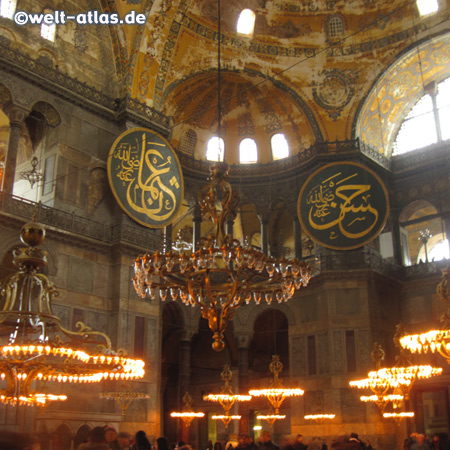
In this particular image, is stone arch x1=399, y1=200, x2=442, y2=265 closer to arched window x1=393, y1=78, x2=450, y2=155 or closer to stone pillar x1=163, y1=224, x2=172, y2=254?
arched window x1=393, y1=78, x2=450, y2=155

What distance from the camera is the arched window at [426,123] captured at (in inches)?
590

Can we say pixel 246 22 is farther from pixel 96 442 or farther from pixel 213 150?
pixel 96 442

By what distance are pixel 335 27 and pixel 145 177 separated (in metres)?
6.16

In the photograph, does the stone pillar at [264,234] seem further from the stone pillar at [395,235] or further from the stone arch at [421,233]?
the stone arch at [421,233]

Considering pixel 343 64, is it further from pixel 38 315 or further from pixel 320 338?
pixel 38 315

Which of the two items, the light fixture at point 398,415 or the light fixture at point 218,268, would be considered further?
the light fixture at point 398,415

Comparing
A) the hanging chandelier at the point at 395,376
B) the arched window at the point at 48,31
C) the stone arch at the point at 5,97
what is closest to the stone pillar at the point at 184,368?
the hanging chandelier at the point at 395,376

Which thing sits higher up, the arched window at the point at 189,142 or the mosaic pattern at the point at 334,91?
the mosaic pattern at the point at 334,91

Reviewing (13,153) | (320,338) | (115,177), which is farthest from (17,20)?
(320,338)

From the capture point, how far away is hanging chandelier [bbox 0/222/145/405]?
5.65 m

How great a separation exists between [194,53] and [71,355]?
9.03 metres

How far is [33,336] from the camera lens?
861cm

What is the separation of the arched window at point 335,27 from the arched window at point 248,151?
334 centimetres

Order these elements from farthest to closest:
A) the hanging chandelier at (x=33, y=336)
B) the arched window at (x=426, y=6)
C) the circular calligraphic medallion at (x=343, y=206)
A: the arched window at (x=426, y=6)
the circular calligraphic medallion at (x=343, y=206)
the hanging chandelier at (x=33, y=336)
